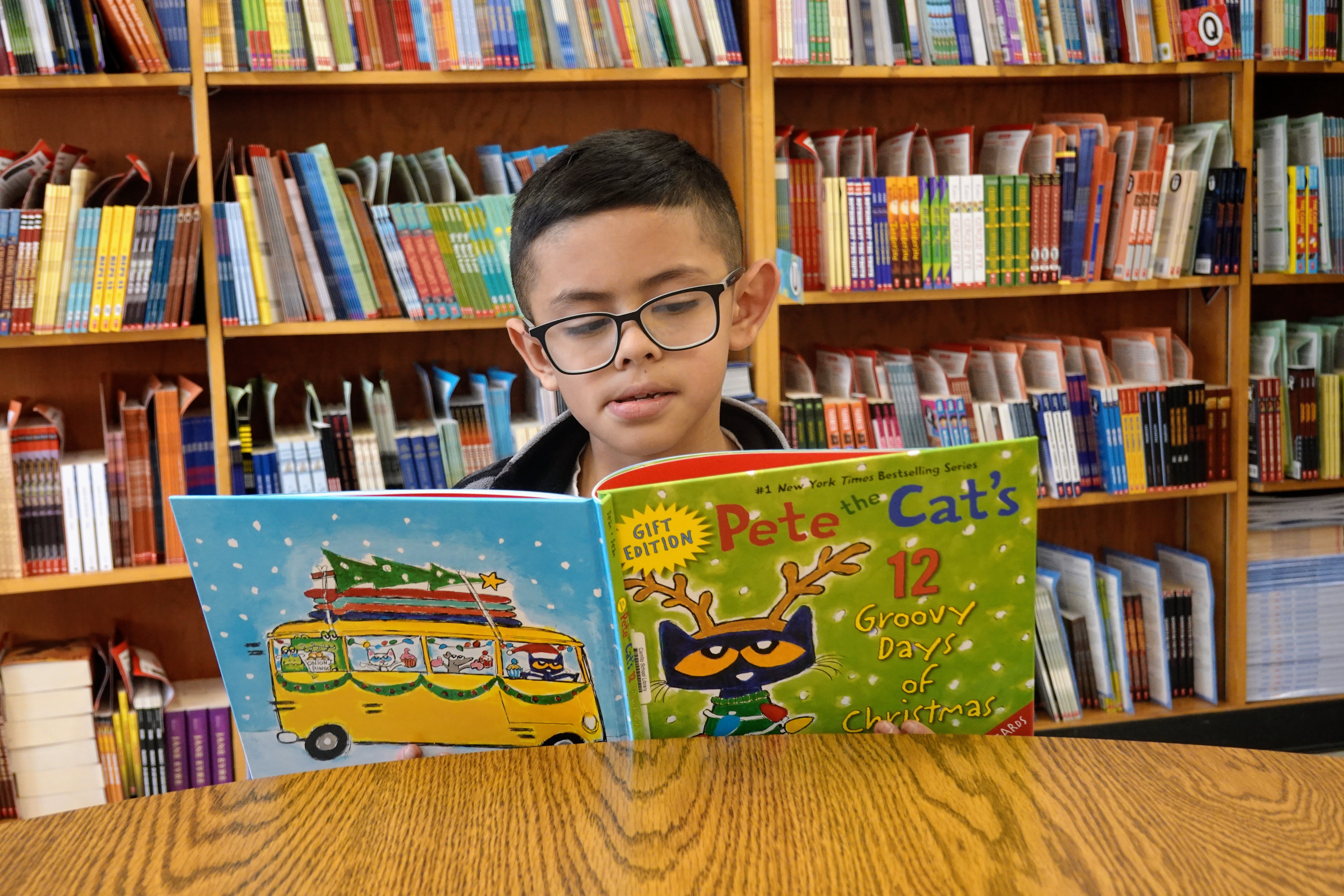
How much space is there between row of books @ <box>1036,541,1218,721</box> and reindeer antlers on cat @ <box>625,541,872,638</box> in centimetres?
176

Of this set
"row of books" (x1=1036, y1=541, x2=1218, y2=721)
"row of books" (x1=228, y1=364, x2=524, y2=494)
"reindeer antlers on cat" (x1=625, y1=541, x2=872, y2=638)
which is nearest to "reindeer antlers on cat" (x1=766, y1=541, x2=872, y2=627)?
"reindeer antlers on cat" (x1=625, y1=541, x2=872, y2=638)

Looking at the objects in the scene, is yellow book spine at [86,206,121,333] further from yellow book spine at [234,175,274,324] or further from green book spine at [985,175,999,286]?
green book spine at [985,175,999,286]

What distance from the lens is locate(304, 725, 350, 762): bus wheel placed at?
786 millimetres

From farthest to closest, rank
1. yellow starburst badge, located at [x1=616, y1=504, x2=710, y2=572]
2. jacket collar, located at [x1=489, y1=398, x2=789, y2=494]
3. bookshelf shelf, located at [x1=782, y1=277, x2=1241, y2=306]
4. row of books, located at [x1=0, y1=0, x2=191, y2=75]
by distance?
1. bookshelf shelf, located at [x1=782, y1=277, x2=1241, y2=306]
2. row of books, located at [x1=0, y1=0, x2=191, y2=75]
3. jacket collar, located at [x1=489, y1=398, x2=789, y2=494]
4. yellow starburst badge, located at [x1=616, y1=504, x2=710, y2=572]

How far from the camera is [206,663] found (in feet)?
7.57

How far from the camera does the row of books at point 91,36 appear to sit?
1.84m

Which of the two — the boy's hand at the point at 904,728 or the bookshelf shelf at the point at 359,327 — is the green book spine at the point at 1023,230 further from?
the boy's hand at the point at 904,728

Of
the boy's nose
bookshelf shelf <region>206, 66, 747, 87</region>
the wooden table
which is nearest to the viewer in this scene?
the wooden table

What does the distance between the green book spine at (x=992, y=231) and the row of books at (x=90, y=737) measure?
1.74 metres

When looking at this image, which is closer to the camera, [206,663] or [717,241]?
[717,241]

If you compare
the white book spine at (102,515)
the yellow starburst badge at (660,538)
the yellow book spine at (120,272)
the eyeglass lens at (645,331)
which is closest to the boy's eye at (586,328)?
the eyeglass lens at (645,331)

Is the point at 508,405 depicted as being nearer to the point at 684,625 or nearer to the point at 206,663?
the point at 206,663

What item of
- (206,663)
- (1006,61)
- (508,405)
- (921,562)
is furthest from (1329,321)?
(206,663)

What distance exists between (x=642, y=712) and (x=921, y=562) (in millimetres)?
223
